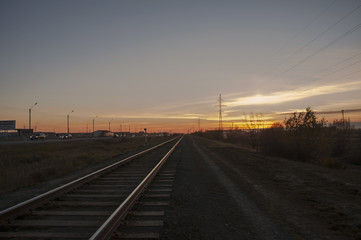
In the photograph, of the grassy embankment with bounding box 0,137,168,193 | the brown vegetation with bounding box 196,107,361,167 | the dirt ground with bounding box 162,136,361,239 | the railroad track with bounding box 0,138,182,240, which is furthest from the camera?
the brown vegetation with bounding box 196,107,361,167

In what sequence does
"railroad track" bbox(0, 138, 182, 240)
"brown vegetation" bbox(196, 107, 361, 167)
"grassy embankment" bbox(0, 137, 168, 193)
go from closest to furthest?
"railroad track" bbox(0, 138, 182, 240), "grassy embankment" bbox(0, 137, 168, 193), "brown vegetation" bbox(196, 107, 361, 167)

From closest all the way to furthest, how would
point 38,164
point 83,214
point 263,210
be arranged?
point 83,214, point 263,210, point 38,164

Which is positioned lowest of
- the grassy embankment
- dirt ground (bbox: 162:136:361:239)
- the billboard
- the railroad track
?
dirt ground (bbox: 162:136:361:239)

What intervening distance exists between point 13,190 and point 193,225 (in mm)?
7149

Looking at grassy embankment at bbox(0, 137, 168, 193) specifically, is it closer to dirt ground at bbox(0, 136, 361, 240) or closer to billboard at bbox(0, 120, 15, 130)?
dirt ground at bbox(0, 136, 361, 240)

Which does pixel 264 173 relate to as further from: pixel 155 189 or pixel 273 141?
pixel 273 141

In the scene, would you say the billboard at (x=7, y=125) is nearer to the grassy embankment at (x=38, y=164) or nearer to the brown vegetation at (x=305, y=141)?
the grassy embankment at (x=38, y=164)

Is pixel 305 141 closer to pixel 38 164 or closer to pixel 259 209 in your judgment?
pixel 259 209

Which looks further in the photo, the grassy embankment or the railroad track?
the grassy embankment

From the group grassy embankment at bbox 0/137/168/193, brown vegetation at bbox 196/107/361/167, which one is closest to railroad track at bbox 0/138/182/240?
grassy embankment at bbox 0/137/168/193

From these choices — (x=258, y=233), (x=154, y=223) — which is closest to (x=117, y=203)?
(x=154, y=223)

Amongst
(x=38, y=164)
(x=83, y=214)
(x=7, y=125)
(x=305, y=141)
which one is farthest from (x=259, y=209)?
(x=7, y=125)

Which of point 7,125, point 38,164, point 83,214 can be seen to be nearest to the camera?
point 83,214

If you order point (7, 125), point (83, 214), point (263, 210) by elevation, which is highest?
point (7, 125)
